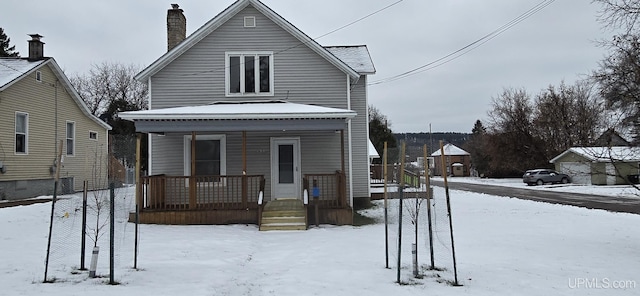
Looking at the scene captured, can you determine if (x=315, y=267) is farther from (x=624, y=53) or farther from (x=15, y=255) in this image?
(x=624, y=53)

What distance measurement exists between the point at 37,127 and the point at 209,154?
28.7 ft

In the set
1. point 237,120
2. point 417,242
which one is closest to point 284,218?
point 237,120

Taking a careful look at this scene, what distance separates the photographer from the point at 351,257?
8.44m

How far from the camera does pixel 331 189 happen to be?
557 inches

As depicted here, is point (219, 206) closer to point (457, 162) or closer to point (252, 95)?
point (252, 95)

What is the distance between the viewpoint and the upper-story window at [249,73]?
14827mm

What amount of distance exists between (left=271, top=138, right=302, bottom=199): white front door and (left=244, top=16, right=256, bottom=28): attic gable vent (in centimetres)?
387

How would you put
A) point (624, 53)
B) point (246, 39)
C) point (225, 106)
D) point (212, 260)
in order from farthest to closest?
point (246, 39) → point (225, 106) → point (624, 53) → point (212, 260)

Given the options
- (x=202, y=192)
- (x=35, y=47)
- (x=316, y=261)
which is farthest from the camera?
(x=35, y=47)

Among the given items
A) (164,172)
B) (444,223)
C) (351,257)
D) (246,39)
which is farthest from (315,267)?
(246,39)

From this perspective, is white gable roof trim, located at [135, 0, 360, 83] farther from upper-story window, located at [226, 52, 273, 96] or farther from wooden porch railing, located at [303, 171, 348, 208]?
wooden porch railing, located at [303, 171, 348, 208]

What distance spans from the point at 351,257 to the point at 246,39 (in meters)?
9.09

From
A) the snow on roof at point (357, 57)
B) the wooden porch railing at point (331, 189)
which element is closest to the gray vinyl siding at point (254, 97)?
the wooden porch railing at point (331, 189)

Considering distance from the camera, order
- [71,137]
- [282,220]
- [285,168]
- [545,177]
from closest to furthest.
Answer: [282,220] → [285,168] → [71,137] → [545,177]
